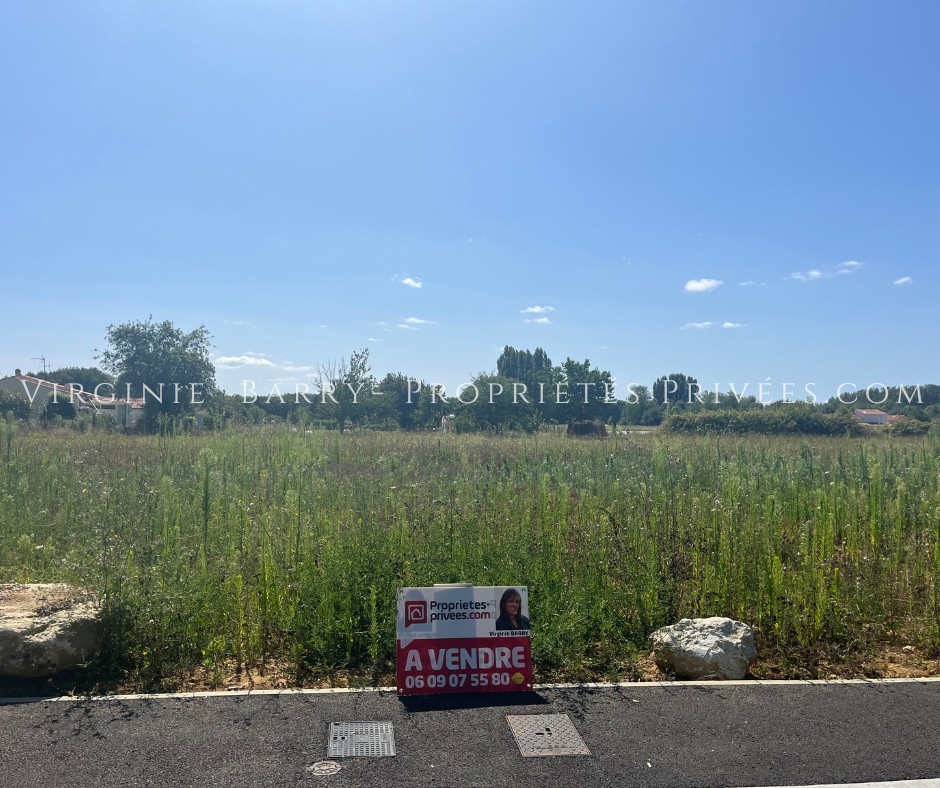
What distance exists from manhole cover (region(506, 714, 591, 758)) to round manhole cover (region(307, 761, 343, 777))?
0.99 metres

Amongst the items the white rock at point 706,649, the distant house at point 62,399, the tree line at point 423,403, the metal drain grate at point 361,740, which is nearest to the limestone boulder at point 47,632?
the metal drain grate at point 361,740

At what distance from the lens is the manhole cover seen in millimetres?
3797

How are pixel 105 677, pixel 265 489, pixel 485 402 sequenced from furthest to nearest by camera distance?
pixel 485 402
pixel 265 489
pixel 105 677

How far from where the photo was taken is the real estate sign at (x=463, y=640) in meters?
4.64

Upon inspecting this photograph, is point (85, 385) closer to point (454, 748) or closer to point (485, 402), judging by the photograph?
point (485, 402)

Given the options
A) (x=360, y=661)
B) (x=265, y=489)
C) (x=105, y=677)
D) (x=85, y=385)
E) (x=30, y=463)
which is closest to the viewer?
(x=105, y=677)

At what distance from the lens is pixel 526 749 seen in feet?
12.5

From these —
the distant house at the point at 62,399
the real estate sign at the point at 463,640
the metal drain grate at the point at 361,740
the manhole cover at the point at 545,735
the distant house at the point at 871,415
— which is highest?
the distant house at the point at 62,399

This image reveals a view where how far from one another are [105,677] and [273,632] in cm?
124

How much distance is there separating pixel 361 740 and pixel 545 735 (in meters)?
1.05

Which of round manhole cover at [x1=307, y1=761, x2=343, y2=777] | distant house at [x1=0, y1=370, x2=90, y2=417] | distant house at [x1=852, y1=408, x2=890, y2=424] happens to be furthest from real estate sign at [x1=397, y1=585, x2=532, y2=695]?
distant house at [x1=852, y1=408, x2=890, y2=424]

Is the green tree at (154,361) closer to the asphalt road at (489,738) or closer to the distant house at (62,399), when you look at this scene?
the distant house at (62,399)

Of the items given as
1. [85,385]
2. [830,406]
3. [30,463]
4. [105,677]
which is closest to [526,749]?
[105,677]

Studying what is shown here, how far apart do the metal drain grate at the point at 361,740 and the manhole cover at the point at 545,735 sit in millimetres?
727
